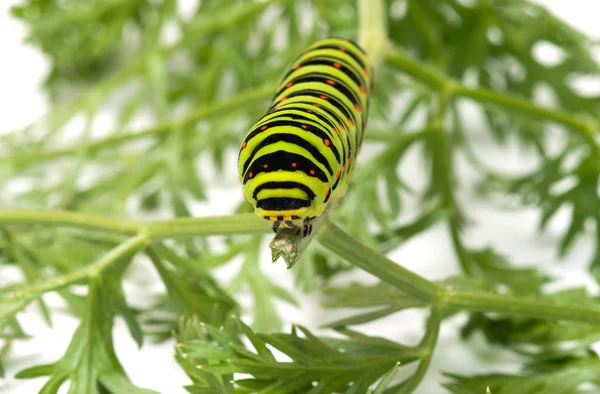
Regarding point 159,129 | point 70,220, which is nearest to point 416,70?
point 159,129

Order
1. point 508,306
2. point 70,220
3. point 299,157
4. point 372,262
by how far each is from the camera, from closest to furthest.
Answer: point 299,157 < point 372,262 < point 508,306 < point 70,220

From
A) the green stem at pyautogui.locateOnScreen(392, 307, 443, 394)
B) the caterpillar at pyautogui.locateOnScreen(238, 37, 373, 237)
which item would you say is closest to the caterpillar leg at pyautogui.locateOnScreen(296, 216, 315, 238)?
the caterpillar at pyautogui.locateOnScreen(238, 37, 373, 237)

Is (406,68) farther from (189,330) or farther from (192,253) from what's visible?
(189,330)

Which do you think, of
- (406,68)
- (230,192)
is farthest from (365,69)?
(230,192)

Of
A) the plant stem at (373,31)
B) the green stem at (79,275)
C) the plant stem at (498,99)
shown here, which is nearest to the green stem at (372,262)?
the green stem at (79,275)

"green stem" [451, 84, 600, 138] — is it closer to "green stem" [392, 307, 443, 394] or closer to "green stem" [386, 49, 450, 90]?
"green stem" [386, 49, 450, 90]

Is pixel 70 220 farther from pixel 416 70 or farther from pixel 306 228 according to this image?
pixel 416 70
